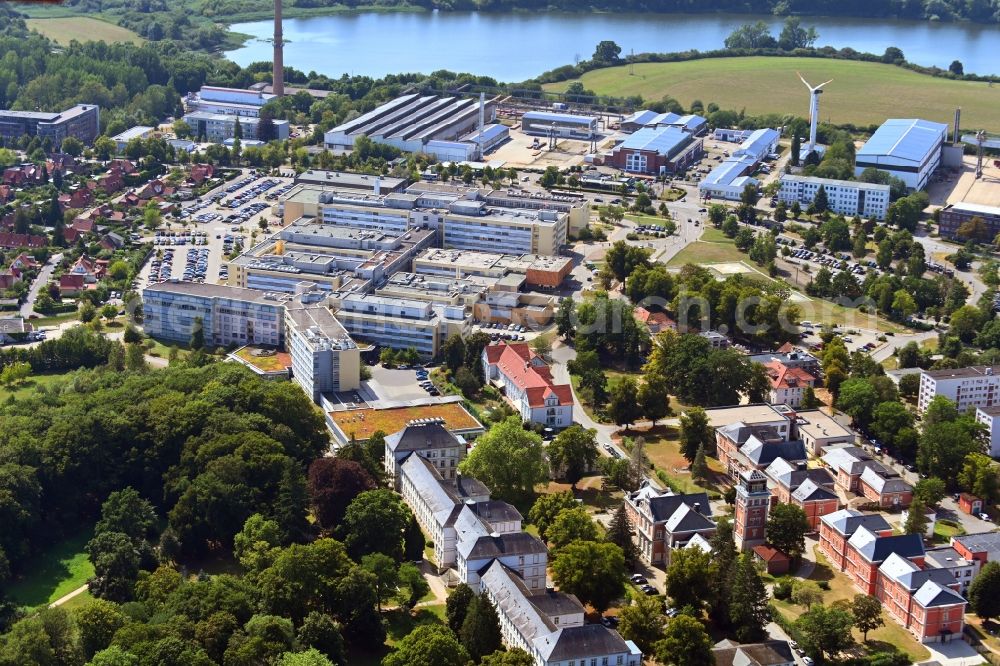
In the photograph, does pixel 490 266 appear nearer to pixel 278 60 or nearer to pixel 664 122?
pixel 664 122

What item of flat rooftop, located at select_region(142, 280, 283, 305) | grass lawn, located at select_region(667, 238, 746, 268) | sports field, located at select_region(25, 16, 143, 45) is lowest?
grass lawn, located at select_region(667, 238, 746, 268)

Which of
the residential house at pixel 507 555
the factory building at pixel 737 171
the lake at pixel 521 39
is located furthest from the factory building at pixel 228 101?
the residential house at pixel 507 555

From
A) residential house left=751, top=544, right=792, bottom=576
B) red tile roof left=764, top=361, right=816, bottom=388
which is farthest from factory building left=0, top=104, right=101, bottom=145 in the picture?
residential house left=751, top=544, right=792, bottom=576

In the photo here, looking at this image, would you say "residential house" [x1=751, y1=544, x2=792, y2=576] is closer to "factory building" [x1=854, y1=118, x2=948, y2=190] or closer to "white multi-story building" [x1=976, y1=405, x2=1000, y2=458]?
"white multi-story building" [x1=976, y1=405, x2=1000, y2=458]

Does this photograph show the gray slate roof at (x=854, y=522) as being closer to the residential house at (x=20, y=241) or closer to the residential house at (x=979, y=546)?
the residential house at (x=979, y=546)

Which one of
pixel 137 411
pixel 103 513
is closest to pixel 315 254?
pixel 137 411

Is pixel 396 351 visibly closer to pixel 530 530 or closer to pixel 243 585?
pixel 530 530

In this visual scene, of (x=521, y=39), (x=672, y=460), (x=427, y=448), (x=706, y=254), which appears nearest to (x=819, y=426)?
(x=672, y=460)
